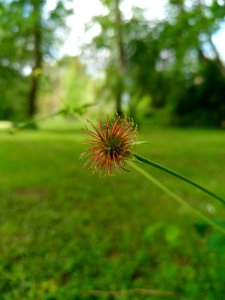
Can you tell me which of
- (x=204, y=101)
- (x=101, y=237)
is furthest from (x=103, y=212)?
(x=204, y=101)

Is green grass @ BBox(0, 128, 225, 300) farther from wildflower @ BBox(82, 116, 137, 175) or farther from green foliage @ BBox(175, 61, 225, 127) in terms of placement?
green foliage @ BBox(175, 61, 225, 127)

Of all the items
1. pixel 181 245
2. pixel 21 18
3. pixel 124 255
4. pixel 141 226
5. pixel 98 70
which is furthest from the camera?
pixel 98 70

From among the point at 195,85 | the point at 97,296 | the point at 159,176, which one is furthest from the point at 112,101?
the point at 97,296

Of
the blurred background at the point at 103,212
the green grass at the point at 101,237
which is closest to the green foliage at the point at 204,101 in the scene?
the blurred background at the point at 103,212

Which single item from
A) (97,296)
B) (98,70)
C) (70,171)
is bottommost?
(97,296)

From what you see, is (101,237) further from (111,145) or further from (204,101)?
(204,101)

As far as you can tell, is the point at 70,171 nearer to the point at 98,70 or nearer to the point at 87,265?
the point at 87,265
